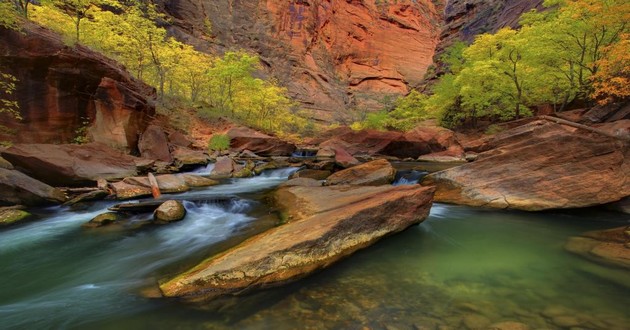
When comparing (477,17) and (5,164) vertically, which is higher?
(477,17)

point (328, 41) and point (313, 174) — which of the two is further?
point (328, 41)

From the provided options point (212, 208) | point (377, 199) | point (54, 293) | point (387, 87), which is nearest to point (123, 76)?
point (212, 208)

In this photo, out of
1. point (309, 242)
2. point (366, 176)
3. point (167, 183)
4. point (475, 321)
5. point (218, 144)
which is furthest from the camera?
point (218, 144)

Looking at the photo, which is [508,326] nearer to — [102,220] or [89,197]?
[102,220]

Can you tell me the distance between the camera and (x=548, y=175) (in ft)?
26.5

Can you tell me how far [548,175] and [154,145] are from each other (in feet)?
56.0

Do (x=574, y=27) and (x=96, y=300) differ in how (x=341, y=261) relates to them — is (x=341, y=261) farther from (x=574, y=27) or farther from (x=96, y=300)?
(x=574, y=27)

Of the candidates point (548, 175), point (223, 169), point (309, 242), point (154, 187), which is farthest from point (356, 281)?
point (223, 169)

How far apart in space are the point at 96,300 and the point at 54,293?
3.00 ft

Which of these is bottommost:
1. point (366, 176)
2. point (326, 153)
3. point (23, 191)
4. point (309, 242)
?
point (309, 242)

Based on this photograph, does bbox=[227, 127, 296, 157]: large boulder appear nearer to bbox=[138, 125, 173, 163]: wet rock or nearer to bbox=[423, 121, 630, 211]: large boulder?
bbox=[138, 125, 173, 163]: wet rock

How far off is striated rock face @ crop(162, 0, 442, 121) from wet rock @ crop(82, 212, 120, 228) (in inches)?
2082

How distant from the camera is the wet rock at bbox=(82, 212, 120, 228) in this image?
7790mm

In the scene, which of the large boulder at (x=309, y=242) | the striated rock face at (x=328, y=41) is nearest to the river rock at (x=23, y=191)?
the large boulder at (x=309, y=242)
